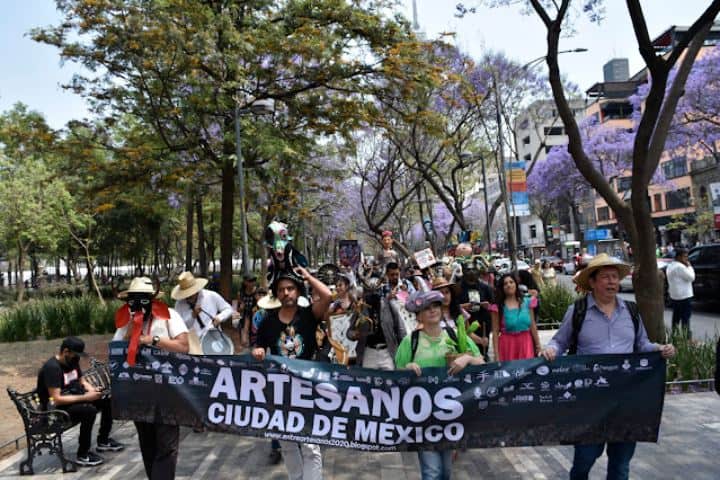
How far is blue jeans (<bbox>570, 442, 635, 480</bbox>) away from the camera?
3.81 m

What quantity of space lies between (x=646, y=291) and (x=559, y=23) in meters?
3.83

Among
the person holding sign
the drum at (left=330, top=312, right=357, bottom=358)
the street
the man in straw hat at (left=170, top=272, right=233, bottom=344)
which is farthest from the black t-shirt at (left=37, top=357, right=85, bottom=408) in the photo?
the street

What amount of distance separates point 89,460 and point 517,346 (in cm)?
441

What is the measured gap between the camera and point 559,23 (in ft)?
25.6

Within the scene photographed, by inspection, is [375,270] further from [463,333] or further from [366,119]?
[463,333]

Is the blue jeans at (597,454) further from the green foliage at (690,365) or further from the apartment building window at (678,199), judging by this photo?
the apartment building window at (678,199)

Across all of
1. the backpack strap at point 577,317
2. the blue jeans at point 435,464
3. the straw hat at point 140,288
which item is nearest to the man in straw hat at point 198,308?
the straw hat at point 140,288

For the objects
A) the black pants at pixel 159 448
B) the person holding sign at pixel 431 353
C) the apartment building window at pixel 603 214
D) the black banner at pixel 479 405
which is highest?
the apartment building window at pixel 603 214

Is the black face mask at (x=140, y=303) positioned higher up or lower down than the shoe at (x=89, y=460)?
higher up

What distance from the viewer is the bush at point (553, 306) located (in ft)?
44.0

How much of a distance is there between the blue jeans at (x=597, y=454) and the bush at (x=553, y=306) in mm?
9674

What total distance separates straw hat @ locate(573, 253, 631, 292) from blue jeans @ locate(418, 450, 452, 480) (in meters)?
1.54

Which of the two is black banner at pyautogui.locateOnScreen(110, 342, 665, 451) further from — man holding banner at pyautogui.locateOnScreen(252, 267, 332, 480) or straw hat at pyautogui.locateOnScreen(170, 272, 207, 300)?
straw hat at pyautogui.locateOnScreen(170, 272, 207, 300)

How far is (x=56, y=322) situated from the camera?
14305mm
